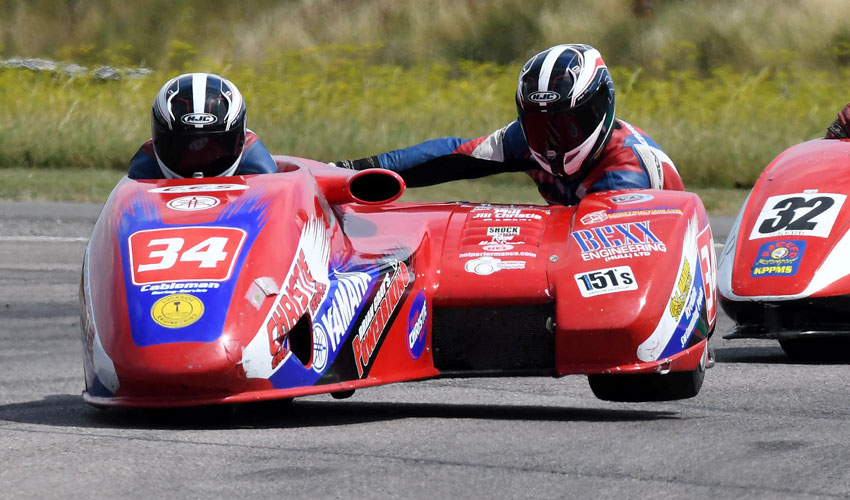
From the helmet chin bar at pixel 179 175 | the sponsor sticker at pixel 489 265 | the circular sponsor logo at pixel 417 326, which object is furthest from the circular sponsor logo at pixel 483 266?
the helmet chin bar at pixel 179 175

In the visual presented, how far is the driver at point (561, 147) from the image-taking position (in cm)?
657

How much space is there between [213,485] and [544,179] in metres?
2.96

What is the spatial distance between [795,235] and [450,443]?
306 centimetres

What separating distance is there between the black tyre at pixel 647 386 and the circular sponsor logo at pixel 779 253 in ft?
5.38

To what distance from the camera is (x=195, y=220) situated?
18.5ft

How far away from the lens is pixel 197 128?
6.27 m

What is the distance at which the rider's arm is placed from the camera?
7.14 metres

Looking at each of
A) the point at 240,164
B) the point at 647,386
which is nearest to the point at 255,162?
the point at 240,164

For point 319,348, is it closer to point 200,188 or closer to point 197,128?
point 200,188

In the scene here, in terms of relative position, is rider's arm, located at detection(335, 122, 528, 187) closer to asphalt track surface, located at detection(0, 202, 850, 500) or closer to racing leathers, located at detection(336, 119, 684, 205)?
racing leathers, located at detection(336, 119, 684, 205)

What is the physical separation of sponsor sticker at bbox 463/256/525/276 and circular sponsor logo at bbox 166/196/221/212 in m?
0.97

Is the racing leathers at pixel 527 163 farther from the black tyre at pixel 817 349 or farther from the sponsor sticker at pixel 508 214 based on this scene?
the black tyre at pixel 817 349

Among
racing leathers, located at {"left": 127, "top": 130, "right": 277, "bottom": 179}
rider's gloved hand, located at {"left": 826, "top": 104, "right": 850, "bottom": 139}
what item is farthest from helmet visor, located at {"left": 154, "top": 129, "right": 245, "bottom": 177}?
rider's gloved hand, located at {"left": 826, "top": 104, "right": 850, "bottom": 139}

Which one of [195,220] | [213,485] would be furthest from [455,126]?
[213,485]
